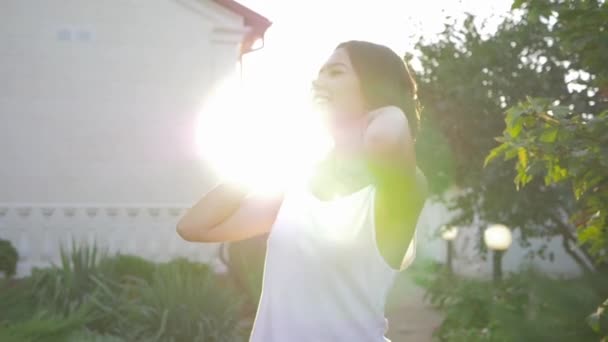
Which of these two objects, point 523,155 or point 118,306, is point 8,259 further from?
point 523,155

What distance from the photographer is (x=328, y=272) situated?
156 centimetres

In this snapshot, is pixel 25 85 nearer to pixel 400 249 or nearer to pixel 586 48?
pixel 586 48

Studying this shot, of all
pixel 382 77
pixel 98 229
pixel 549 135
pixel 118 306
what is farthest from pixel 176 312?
pixel 98 229

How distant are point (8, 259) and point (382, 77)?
1031 cm

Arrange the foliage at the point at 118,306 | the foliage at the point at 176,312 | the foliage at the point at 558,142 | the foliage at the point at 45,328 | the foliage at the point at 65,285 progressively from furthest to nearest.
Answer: the foliage at the point at 65,285
the foliage at the point at 176,312
the foliage at the point at 118,306
the foliage at the point at 45,328
the foliage at the point at 558,142

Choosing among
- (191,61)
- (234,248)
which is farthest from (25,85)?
(234,248)

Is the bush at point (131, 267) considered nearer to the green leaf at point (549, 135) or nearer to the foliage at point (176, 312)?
the foliage at point (176, 312)

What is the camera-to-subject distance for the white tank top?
156 cm

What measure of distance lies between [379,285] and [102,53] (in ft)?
43.8

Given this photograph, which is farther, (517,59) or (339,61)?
(517,59)

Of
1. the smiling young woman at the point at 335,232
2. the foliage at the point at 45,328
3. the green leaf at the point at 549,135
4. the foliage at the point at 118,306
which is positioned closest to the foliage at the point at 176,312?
the foliage at the point at 118,306

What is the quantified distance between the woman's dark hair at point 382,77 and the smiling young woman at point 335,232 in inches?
0.6

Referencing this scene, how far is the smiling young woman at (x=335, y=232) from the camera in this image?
1550 millimetres

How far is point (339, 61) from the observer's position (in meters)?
1.71
